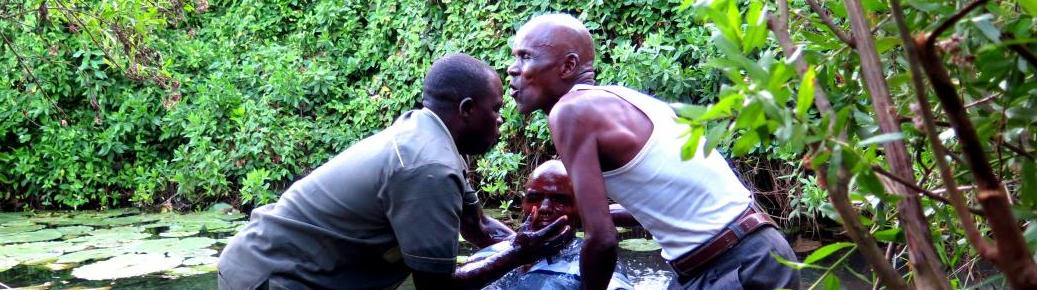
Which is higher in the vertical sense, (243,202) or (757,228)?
(757,228)

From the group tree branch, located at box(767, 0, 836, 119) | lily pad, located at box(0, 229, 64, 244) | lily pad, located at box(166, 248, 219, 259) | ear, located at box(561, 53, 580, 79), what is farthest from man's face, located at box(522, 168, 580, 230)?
lily pad, located at box(0, 229, 64, 244)

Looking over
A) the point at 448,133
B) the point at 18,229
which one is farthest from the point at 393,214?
the point at 18,229

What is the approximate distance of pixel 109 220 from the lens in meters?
8.97

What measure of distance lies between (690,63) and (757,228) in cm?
417

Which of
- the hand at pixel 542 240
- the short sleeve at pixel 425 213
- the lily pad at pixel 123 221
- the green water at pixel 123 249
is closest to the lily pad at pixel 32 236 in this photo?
the green water at pixel 123 249

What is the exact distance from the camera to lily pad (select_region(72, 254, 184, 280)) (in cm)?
→ 648

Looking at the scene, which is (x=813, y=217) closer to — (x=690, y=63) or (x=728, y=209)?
(x=690, y=63)

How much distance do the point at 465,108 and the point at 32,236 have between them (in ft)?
19.0

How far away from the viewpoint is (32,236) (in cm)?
803

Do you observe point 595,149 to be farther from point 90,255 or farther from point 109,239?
point 109,239

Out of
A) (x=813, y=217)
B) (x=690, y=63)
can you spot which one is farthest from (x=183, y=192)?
(x=813, y=217)

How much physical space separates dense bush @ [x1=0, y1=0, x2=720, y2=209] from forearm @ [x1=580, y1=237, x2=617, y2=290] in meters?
4.72

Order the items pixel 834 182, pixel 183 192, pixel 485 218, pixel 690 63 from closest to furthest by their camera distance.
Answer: pixel 834 182 → pixel 485 218 → pixel 690 63 → pixel 183 192

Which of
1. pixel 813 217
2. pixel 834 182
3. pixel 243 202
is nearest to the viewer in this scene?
pixel 834 182
